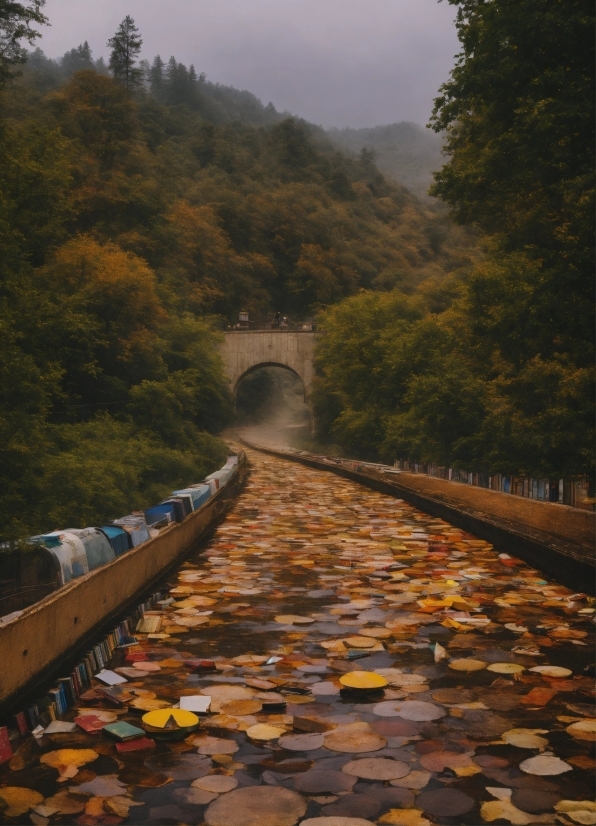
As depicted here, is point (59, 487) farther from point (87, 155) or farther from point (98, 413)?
point (87, 155)

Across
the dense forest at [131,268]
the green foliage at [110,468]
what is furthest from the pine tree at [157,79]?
the green foliage at [110,468]

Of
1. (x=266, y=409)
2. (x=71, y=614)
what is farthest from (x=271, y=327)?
(x=71, y=614)

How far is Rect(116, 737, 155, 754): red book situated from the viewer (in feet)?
12.0

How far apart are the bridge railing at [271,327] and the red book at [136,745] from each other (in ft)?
178

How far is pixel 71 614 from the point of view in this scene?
5.12 meters

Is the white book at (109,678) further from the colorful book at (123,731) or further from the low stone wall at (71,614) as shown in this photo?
the colorful book at (123,731)

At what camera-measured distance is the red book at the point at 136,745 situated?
144 inches

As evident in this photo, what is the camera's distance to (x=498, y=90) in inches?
538

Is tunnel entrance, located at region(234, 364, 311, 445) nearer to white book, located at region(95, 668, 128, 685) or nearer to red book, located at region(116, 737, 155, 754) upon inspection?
white book, located at region(95, 668, 128, 685)

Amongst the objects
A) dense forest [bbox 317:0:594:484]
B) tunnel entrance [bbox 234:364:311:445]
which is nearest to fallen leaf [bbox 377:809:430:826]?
dense forest [bbox 317:0:594:484]

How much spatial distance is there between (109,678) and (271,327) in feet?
186

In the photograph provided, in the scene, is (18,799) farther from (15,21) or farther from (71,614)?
(15,21)

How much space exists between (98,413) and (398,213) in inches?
2896

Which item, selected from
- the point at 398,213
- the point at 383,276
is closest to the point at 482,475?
the point at 383,276
